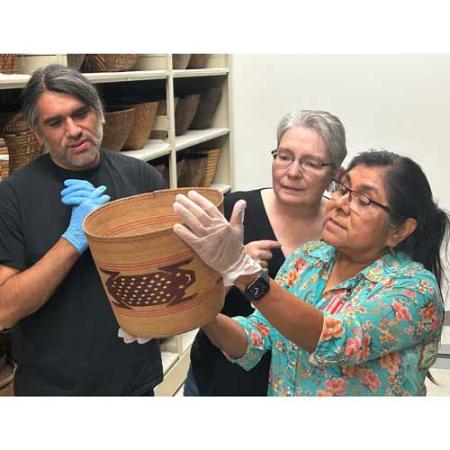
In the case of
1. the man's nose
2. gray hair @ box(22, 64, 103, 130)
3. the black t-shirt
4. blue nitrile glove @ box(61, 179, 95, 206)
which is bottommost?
the black t-shirt

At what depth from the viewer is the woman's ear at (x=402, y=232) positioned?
807 millimetres

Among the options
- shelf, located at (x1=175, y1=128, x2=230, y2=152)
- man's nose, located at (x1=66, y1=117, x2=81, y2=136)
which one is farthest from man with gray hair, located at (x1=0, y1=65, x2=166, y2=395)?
shelf, located at (x1=175, y1=128, x2=230, y2=152)

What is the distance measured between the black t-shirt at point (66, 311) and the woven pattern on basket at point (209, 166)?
0.09 metres

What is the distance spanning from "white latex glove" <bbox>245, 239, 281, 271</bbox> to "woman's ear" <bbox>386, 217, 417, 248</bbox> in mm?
170

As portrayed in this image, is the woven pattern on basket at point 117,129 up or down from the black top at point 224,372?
up

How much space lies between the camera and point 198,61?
981mm

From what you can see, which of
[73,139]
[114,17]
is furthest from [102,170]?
[114,17]

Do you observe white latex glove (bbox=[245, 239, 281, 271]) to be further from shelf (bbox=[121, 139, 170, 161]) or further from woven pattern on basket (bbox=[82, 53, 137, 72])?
woven pattern on basket (bbox=[82, 53, 137, 72])

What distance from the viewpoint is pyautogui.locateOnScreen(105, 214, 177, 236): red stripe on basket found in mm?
772

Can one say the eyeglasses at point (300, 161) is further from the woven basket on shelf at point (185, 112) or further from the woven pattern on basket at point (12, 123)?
the woven pattern on basket at point (12, 123)

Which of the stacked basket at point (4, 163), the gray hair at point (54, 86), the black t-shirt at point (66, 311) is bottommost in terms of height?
the black t-shirt at point (66, 311)

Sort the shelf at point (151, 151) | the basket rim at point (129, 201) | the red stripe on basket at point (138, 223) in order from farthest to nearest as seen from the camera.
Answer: the shelf at point (151, 151) → the red stripe on basket at point (138, 223) → the basket rim at point (129, 201)

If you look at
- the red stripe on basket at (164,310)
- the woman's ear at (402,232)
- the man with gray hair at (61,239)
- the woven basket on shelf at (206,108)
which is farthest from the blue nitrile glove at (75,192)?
the woman's ear at (402,232)
